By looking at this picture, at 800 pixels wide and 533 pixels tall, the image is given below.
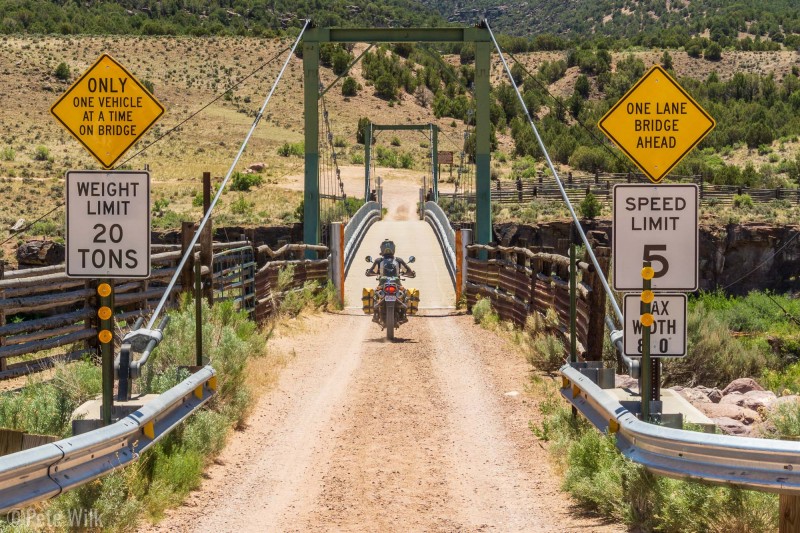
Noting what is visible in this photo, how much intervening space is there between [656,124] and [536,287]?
28.2 feet

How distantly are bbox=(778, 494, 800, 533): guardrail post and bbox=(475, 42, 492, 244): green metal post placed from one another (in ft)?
70.2

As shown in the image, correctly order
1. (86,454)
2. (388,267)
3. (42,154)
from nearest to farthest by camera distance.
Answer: (86,454) < (388,267) < (42,154)

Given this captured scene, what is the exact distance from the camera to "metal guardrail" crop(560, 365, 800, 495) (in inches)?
215

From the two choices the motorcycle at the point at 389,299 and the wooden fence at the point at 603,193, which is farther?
the wooden fence at the point at 603,193

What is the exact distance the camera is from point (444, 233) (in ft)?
112

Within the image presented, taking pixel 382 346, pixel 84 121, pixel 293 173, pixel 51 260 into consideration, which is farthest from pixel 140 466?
pixel 293 173

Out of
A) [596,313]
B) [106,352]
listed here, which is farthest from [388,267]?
[106,352]

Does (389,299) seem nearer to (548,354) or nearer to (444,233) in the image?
(548,354)

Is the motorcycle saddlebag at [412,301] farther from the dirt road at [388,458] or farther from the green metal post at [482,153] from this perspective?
the green metal post at [482,153]

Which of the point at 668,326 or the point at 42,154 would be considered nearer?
the point at 668,326

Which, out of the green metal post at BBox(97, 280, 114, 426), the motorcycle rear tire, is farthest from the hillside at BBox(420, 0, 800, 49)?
the green metal post at BBox(97, 280, 114, 426)

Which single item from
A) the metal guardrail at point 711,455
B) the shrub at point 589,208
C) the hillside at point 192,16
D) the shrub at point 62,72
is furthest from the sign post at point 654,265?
the hillside at point 192,16

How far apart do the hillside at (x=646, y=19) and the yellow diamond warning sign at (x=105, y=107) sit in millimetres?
109805

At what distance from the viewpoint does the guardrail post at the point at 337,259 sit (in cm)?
2530
